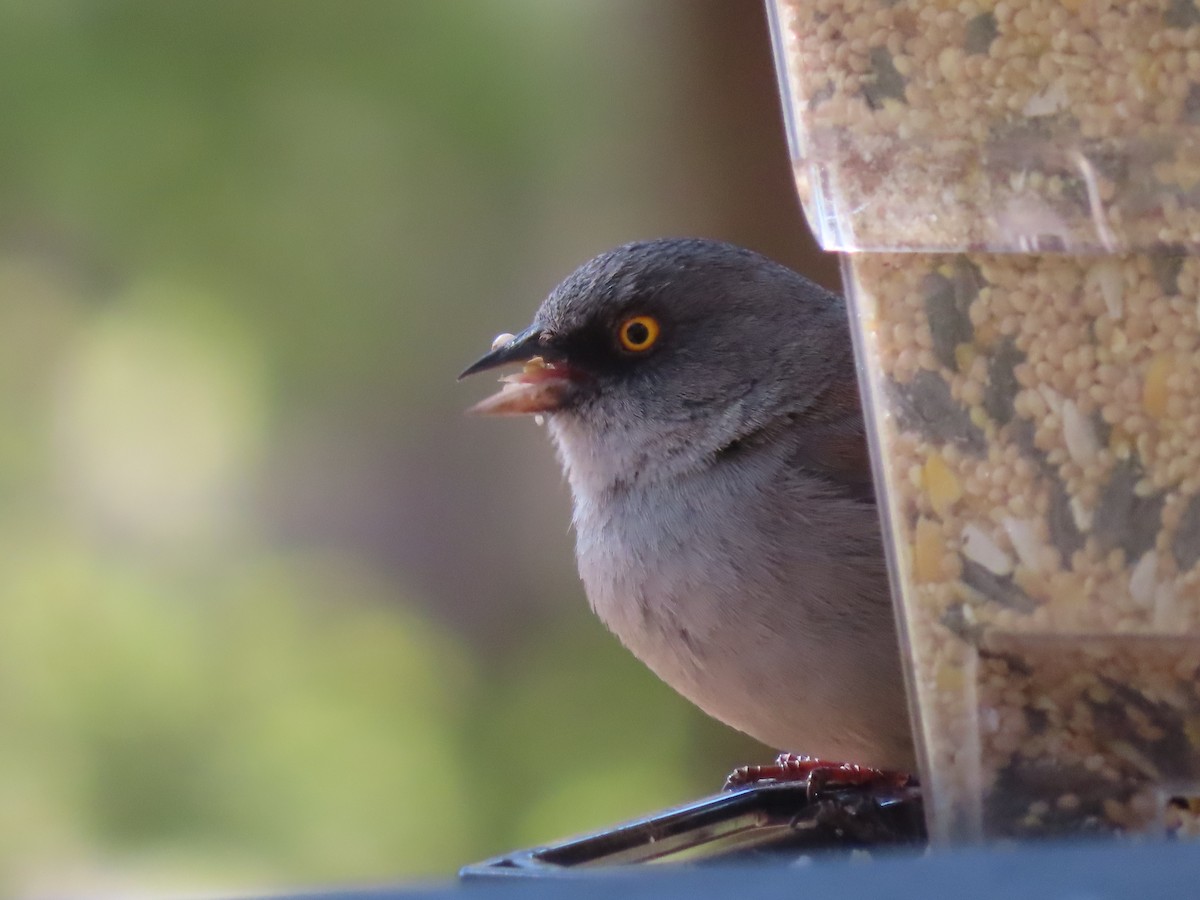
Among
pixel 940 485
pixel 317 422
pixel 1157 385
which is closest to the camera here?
pixel 1157 385

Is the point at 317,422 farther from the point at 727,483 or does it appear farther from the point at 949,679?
the point at 949,679

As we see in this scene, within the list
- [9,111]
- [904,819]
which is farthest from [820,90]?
[9,111]

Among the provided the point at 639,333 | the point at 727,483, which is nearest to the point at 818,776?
the point at 727,483

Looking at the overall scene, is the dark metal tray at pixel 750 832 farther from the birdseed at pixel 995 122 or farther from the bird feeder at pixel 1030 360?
the birdseed at pixel 995 122

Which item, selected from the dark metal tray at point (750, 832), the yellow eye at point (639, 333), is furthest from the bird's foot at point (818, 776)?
the yellow eye at point (639, 333)

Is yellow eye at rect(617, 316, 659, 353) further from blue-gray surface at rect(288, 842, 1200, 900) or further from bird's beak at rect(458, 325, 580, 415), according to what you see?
blue-gray surface at rect(288, 842, 1200, 900)

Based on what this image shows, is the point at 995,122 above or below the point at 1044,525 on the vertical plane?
above

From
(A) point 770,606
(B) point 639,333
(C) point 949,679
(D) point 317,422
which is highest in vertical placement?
(D) point 317,422

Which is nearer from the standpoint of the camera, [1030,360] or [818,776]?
[1030,360]
